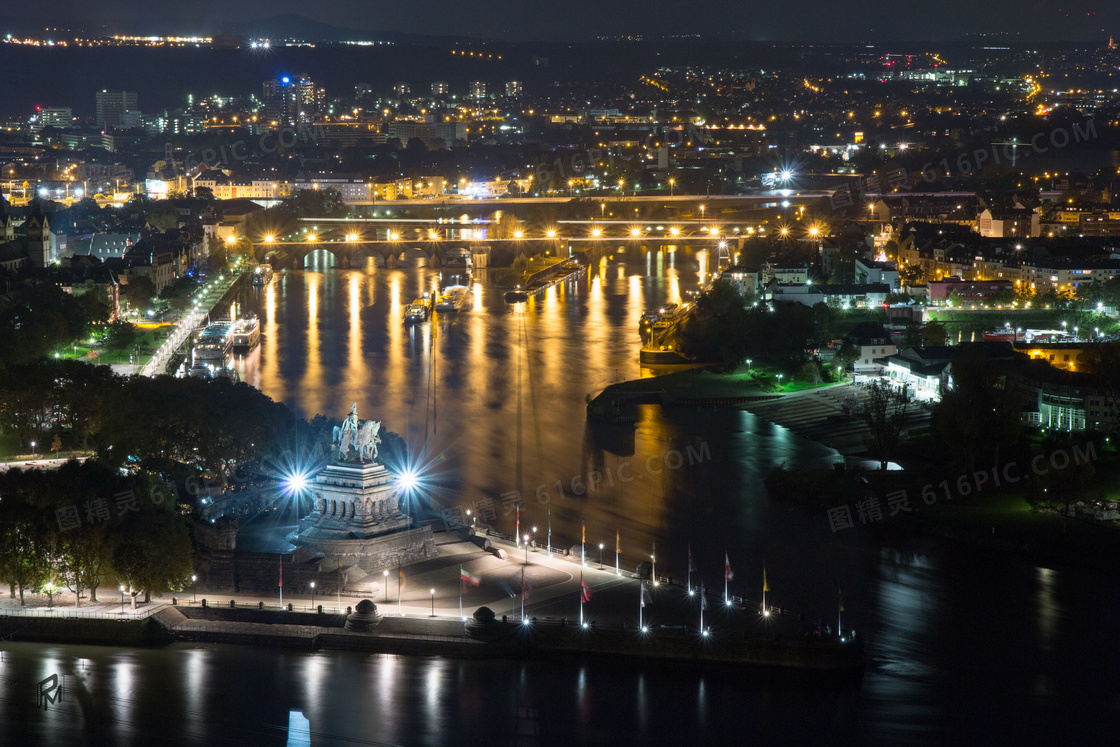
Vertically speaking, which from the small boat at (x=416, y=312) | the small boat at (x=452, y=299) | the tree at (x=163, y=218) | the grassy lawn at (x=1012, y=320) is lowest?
the grassy lawn at (x=1012, y=320)

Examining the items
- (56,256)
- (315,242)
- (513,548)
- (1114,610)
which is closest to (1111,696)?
(1114,610)

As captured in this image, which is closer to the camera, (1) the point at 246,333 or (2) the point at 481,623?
(2) the point at 481,623

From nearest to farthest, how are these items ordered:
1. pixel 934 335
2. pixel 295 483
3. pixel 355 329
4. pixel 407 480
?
pixel 295 483 < pixel 407 480 < pixel 934 335 < pixel 355 329

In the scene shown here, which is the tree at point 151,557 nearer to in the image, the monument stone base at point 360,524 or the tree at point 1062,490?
the monument stone base at point 360,524

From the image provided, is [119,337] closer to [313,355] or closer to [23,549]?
[313,355]

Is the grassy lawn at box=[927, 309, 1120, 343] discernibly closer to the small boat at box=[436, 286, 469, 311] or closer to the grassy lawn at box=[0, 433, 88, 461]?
the small boat at box=[436, 286, 469, 311]

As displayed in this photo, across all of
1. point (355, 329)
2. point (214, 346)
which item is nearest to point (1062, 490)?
point (214, 346)

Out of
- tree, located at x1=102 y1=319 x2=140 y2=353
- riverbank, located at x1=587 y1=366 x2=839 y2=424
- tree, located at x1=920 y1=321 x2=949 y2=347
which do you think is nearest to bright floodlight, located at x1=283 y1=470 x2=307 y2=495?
riverbank, located at x1=587 y1=366 x2=839 y2=424

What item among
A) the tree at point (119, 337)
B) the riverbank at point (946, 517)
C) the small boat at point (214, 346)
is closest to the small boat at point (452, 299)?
the small boat at point (214, 346)
